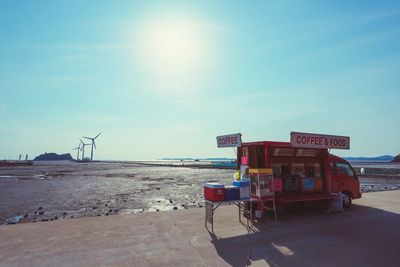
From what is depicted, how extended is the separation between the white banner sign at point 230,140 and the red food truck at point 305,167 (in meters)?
0.71

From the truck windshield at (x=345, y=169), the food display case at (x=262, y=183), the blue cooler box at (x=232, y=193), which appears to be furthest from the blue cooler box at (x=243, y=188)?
the truck windshield at (x=345, y=169)

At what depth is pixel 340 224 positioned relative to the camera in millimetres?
9180

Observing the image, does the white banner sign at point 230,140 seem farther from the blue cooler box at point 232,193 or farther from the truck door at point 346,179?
the truck door at point 346,179

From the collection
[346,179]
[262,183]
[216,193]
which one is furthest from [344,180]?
[216,193]

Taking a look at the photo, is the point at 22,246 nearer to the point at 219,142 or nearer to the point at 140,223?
the point at 140,223

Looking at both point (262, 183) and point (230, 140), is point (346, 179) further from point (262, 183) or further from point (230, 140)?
point (230, 140)

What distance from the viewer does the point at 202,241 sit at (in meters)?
7.49

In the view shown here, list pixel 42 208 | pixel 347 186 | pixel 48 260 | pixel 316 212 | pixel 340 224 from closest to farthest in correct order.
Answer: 1. pixel 48 260
2. pixel 340 224
3. pixel 316 212
4. pixel 347 186
5. pixel 42 208

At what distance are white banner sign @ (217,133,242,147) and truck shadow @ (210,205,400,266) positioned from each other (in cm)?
315

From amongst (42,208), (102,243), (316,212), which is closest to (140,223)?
(102,243)

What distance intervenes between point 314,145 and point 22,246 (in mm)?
10579

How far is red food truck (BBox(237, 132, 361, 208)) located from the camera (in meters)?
10.7

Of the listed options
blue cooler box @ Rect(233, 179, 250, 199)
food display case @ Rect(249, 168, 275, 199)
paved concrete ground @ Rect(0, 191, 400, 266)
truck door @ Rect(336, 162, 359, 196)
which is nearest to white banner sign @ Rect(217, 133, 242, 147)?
food display case @ Rect(249, 168, 275, 199)

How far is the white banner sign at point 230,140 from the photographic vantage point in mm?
10336
